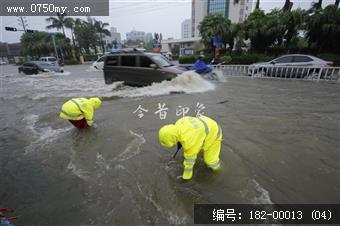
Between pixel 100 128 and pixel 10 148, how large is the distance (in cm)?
175

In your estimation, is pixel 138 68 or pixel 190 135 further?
pixel 138 68

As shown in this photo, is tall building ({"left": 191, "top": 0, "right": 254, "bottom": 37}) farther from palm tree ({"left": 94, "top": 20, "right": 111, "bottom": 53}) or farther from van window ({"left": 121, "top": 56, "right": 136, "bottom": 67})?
van window ({"left": 121, "top": 56, "right": 136, "bottom": 67})

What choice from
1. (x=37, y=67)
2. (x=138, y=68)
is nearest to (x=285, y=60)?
(x=138, y=68)

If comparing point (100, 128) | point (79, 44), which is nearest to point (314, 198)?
point (100, 128)

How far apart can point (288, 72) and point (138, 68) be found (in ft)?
A: 24.8

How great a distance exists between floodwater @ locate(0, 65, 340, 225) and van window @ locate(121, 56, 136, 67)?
2977 millimetres

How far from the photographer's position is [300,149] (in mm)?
3299

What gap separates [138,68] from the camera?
7812 mm

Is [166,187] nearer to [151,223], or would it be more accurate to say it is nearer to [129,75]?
[151,223]

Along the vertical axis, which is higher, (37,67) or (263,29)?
(263,29)

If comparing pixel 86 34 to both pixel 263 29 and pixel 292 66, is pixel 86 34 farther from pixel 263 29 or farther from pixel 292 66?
pixel 292 66

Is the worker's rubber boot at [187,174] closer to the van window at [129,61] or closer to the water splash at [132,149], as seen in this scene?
the water splash at [132,149]

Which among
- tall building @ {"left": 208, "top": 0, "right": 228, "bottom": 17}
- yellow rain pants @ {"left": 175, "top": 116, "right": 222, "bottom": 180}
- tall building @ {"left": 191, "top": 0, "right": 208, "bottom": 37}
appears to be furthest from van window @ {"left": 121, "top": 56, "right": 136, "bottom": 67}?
tall building @ {"left": 208, "top": 0, "right": 228, "bottom": 17}

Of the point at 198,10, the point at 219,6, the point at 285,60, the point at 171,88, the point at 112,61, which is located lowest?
the point at 171,88
